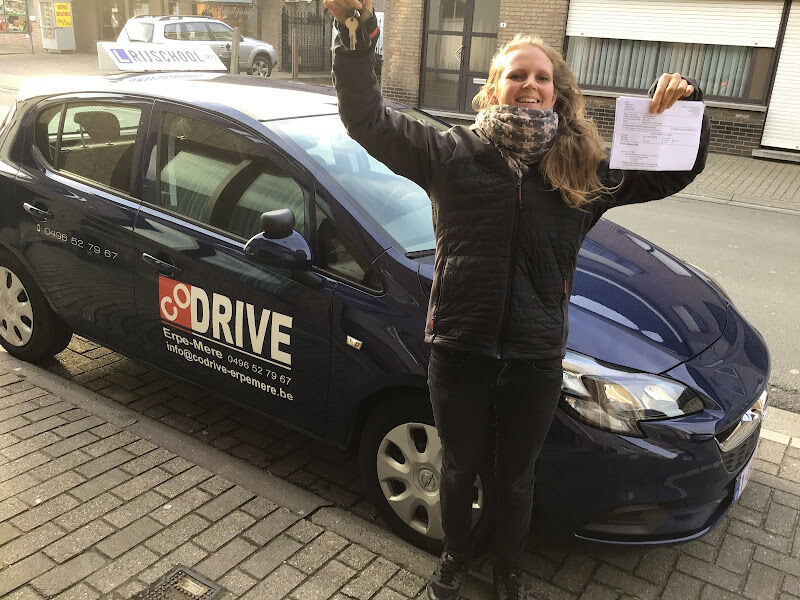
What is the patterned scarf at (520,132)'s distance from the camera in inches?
88.0

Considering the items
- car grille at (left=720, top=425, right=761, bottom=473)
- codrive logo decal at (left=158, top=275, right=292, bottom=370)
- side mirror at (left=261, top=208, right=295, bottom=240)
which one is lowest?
car grille at (left=720, top=425, right=761, bottom=473)

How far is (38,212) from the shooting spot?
13.2ft

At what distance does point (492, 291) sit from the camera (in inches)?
90.8

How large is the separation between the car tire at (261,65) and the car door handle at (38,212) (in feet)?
66.2

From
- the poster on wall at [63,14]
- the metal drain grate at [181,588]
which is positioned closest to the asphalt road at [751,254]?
the metal drain grate at [181,588]

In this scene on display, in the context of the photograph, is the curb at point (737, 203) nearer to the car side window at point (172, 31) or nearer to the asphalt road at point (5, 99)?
the asphalt road at point (5, 99)

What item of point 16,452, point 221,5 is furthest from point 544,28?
point 221,5

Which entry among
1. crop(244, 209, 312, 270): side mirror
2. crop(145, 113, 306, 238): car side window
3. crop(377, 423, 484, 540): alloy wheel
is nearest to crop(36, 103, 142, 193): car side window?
crop(145, 113, 306, 238): car side window

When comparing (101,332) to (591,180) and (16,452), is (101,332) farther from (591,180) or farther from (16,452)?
(591,180)

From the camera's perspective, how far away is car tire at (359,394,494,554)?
2832 mm

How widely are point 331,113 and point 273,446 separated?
5.37 feet

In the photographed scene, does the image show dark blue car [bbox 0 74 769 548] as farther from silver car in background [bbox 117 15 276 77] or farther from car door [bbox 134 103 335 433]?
silver car in background [bbox 117 15 276 77]

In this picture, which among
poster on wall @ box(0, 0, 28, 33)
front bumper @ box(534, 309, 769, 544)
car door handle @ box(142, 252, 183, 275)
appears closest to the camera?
front bumper @ box(534, 309, 769, 544)

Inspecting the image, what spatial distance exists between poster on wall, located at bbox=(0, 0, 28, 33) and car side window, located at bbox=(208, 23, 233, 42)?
14.0 m
